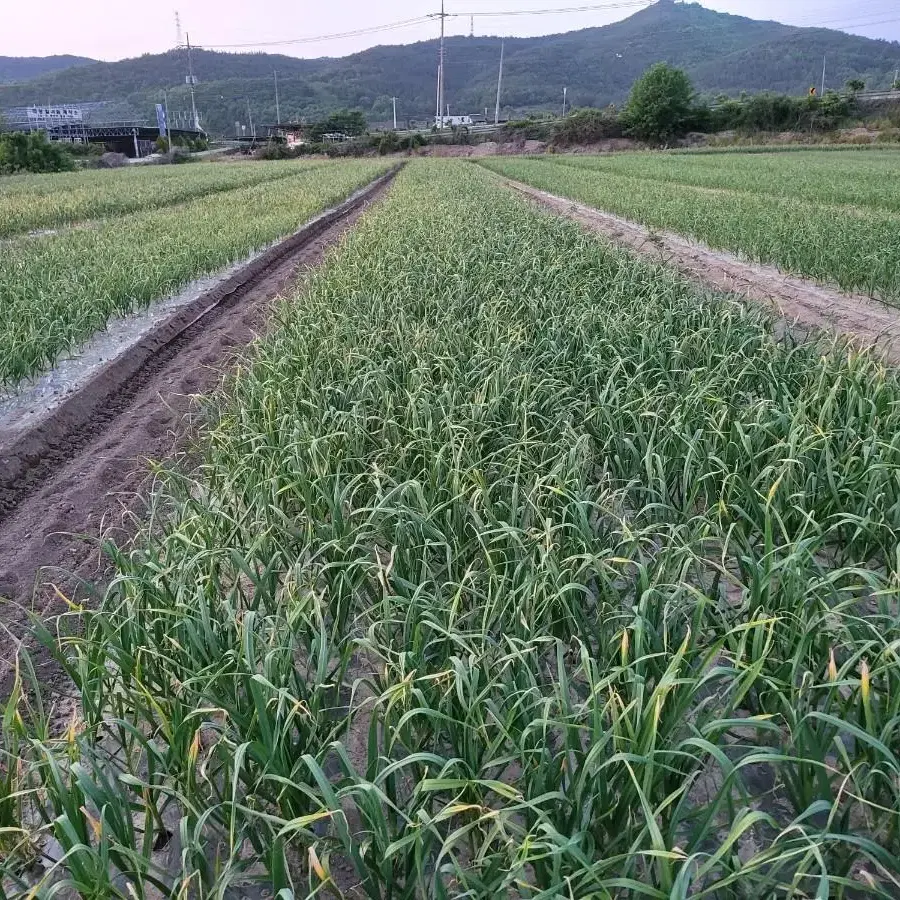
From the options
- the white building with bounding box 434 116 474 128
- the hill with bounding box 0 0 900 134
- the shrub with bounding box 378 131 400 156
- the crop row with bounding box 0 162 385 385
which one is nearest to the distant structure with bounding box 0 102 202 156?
the shrub with bounding box 378 131 400 156

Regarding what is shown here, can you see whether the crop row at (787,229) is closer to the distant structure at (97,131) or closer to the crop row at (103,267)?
the crop row at (103,267)

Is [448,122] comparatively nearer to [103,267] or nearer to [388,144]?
[388,144]

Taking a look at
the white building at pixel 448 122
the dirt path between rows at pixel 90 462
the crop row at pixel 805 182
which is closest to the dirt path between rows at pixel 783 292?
the dirt path between rows at pixel 90 462

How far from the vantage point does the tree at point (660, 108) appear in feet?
191

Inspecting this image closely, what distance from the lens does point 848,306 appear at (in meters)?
7.89

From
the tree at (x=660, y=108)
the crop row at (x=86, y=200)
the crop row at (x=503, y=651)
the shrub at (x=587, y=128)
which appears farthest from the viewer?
the shrub at (x=587, y=128)

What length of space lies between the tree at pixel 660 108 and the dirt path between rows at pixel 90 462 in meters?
58.6

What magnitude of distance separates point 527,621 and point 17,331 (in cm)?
569

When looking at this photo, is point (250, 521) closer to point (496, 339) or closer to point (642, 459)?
point (642, 459)

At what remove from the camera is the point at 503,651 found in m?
2.15

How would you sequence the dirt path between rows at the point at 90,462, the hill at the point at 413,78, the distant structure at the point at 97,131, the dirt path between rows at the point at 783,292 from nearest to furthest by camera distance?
the dirt path between rows at the point at 90,462, the dirt path between rows at the point at 783,292, the distant structure at the point at 97,131, the hill at the point at 413,78

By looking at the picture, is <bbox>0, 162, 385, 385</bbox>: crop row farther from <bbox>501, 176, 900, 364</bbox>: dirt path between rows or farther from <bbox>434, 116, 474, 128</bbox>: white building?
<bbox>434, 116, 474, 128</bbox>: white building

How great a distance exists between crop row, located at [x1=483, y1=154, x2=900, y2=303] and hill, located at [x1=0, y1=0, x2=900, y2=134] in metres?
123

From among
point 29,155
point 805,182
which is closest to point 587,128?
point 29,155
